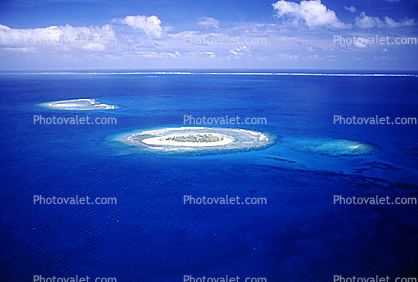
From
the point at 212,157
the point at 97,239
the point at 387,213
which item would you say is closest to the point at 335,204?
the point at 387,213

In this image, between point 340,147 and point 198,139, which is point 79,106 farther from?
point 340,147

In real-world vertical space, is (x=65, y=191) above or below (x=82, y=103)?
below

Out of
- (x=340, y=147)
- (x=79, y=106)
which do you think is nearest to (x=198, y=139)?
(x=340, y=147)

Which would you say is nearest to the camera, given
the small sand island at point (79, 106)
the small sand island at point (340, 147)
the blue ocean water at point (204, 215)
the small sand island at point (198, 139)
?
the blue ocean water at point (204, 215)

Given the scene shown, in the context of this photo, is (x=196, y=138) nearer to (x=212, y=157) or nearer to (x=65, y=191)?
(x=212, y=157)

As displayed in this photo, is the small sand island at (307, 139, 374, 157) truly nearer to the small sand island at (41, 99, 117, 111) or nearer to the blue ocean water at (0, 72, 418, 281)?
the blue ocean water at (0, 72, 418, 281)

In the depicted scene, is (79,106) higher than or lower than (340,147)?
higher

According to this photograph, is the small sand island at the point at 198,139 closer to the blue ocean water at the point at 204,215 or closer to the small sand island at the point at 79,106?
the blue ocean water at the point at 204,215

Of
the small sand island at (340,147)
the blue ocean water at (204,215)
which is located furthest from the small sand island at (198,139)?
the small sand island at (340,147)
